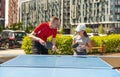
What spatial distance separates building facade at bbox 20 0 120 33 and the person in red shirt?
317ft

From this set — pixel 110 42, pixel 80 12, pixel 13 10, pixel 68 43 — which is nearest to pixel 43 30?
pixel 68 43

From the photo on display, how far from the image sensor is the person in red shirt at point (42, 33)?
26.6ft

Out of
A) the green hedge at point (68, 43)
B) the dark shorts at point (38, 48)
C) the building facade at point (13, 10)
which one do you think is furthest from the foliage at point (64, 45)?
the building facade at point (13, 10)

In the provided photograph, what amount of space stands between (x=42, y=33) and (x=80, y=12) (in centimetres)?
10820

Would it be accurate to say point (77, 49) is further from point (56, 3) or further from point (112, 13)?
point (56, 3)

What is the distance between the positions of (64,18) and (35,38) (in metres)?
118

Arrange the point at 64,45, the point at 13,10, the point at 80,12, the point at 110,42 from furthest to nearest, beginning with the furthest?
the point at 13,10
the point at 80,12
the point at 110,42
the point at 64,45

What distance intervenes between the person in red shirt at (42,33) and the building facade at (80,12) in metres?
Answer: 96.7

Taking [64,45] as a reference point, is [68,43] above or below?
above

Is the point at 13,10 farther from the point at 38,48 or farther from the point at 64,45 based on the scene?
the point at 38,48

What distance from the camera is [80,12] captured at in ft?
381

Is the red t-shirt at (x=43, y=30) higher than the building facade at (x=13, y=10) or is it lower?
lower

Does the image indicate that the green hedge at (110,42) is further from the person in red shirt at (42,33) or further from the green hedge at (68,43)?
the person in red shirt at (42,33)

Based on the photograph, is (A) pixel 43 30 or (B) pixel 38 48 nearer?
(A) pixel 43 30
